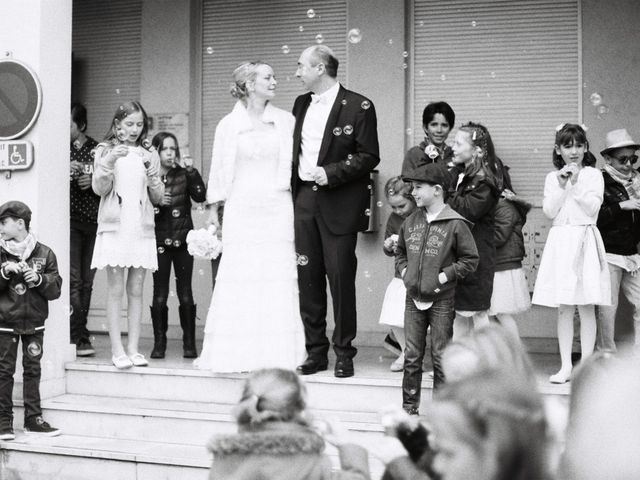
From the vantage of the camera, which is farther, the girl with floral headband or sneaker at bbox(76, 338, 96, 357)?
sneaker at bbox(76, 338, 96, 357)

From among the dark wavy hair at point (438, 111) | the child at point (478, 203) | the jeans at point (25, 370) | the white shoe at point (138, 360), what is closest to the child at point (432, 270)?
the child at point (478, 203)

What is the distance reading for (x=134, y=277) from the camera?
22.4ft

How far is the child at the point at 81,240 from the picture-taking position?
744 centimetres

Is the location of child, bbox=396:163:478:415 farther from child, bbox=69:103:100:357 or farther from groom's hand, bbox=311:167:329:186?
child, bbox=69:103:100:357

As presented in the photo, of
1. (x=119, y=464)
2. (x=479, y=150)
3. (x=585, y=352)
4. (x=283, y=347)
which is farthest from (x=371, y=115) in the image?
(x=119, y=464)

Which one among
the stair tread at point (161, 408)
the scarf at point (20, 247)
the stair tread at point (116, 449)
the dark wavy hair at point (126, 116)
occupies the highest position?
the dark wavy hair at point (126, 116)

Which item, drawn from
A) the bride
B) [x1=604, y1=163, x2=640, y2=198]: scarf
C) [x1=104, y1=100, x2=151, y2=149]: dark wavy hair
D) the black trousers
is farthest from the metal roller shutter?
[x1=604, y1=163, x2=640, y2=198]: scarf

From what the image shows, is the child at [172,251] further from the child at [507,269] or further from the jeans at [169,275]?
the child at [507,269]

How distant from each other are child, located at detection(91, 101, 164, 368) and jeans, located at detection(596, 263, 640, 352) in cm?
341

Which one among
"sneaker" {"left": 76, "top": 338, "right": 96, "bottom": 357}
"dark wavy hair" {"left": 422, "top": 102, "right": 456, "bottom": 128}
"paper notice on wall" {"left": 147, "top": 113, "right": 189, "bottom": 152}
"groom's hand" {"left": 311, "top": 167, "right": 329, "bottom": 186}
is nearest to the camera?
"groom's hand" {"left": 311, "top": 167, "right": 329, "bottom": 186}

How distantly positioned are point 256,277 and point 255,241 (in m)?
0.27

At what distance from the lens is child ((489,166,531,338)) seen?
21.3 ft

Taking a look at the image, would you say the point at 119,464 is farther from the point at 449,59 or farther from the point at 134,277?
the point at 449,59

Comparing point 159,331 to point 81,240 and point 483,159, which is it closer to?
point 81,240
